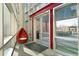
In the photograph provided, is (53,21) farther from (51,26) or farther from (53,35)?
(53,35)

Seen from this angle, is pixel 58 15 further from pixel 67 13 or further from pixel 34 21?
pixel 34 21

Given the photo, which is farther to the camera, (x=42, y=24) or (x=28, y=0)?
(x=42, y=24)

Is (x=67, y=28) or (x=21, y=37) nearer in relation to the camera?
(x=21, y=37)

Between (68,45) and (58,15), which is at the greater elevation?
(58,15)

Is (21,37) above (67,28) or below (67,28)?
below

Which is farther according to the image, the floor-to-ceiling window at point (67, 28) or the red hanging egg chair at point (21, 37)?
the floor-to-ceiling window at point (67, 28)

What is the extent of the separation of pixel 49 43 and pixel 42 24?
0.93 metres

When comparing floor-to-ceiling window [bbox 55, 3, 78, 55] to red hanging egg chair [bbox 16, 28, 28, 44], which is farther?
floor-to-ceiling window [bbox 55, 3, 78, 55]

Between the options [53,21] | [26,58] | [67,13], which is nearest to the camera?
[26,58]

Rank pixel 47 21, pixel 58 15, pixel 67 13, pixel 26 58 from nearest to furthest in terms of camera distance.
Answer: pixel 26 58 → pixel 67 13 → pixel 58 15 → pixel 47 21

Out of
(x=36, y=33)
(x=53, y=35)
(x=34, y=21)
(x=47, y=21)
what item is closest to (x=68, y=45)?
(x=53, y=35)

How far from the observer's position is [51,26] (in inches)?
188

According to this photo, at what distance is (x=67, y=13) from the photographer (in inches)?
139

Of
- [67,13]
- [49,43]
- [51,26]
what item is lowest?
[49,43]
